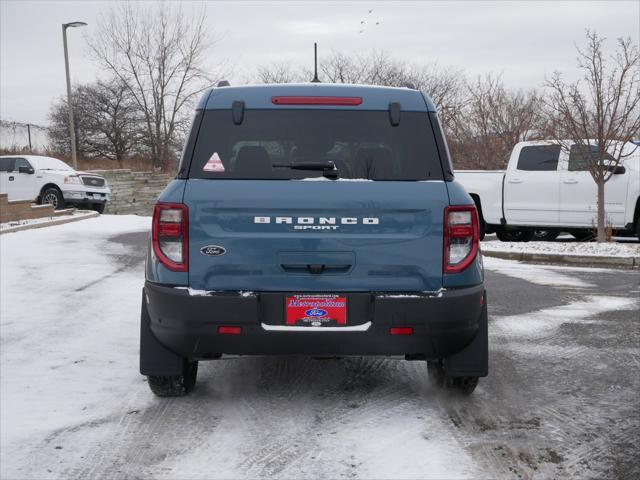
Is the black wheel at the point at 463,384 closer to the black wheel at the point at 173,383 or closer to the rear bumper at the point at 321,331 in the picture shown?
the rear bumper at the point at 321,331

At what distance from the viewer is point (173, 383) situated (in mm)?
4906

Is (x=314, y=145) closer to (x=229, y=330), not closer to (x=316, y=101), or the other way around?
(x=316, y=101)

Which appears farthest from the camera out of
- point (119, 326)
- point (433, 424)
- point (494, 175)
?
point (494, 175)

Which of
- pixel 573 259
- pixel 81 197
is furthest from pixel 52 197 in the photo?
pixel 573 259

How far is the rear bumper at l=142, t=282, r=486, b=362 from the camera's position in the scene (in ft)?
13.9

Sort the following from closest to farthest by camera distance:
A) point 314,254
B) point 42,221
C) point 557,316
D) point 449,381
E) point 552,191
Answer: point 314,254 < point 449,381 < point 557,316 < point 552,191 < point 42,221

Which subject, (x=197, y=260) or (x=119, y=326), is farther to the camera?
(x=119, y=326)

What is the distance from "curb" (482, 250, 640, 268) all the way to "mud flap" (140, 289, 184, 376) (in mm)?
9586

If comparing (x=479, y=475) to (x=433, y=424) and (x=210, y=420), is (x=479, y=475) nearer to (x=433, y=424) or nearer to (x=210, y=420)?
(x=433, y=424)

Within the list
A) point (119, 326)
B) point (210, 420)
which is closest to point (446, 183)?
point (210, 420)

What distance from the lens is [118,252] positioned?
13703mm

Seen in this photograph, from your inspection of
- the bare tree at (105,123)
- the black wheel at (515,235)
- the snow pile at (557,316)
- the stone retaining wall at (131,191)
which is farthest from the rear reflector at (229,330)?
the bare tree at (105,123)

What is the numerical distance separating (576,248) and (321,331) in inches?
403

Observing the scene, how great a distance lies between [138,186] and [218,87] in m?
32.2
